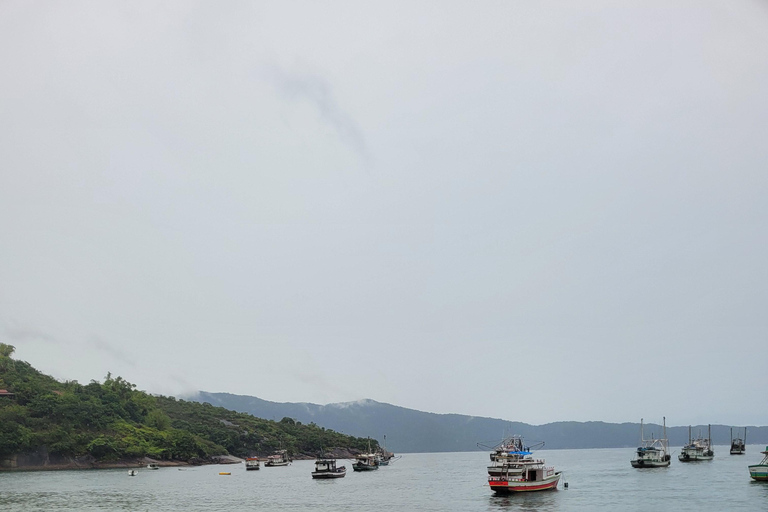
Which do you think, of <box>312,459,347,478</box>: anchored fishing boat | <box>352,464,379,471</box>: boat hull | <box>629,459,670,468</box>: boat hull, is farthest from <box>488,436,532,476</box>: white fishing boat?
<box>352,464,379,471</box>: boat hull

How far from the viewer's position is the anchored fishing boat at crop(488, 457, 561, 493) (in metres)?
93.9

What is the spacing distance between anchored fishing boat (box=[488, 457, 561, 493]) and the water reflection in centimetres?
110

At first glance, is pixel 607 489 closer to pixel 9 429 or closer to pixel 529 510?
pixel 529 510

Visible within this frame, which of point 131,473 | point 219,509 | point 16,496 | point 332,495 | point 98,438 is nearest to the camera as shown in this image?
point 219,509

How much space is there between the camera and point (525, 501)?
90.1 meters

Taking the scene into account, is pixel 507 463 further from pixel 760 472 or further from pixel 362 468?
pixel 362 468

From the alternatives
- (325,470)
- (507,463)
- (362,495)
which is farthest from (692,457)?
(362,495)

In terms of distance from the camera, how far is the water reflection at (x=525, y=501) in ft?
274

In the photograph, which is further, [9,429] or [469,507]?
[9,429]

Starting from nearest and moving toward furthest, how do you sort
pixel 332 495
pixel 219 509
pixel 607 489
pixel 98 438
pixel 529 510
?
pixel 529 510, pixel 219 509, pixel 332 495, pixel 607 489, pixel 98 438

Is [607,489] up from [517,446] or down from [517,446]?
down

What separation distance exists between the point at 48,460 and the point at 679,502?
5647 inches

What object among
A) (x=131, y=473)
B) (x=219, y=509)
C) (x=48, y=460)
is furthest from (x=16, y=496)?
(x=48, y=460)

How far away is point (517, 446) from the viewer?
11100 centimetres
